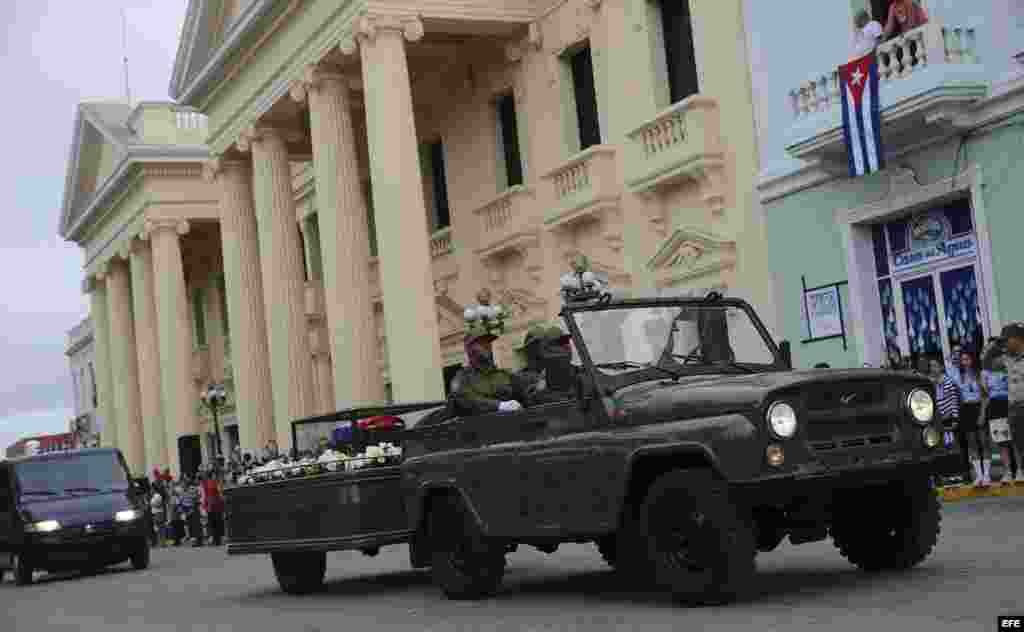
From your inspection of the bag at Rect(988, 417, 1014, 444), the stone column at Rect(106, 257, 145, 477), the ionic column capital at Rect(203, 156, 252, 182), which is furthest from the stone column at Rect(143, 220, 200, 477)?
the bag at Rect(988, 417, 1014, 444)

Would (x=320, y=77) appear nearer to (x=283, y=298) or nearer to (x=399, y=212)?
(x=399, y=212)

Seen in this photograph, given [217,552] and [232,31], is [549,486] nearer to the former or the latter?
[217,552]

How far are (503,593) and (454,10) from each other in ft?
62.3

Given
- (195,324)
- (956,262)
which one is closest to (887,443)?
(956,262)

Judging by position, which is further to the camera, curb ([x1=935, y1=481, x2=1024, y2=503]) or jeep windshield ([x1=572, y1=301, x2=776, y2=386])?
curb ([x1=935, y1=481, x2=1024, y2=503])

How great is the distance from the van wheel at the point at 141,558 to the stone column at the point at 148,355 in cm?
2449

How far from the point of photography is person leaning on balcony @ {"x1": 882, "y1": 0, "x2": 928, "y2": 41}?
18.0 m

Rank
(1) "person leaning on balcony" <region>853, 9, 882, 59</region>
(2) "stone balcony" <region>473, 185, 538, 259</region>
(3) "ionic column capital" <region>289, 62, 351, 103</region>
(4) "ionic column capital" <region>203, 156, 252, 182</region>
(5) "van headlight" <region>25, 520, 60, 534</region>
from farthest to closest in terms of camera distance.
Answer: (4) "ionic column capital" <region>203, 156, 252, 182</region> → (3) "ionic column capital" <region>289, 62, 351, 103</region> → (2) "stone balcony" <region>473, 185, 538, 259</region> → (5) "van headlight" <region>25, 520, 60, 534</region> → (1) "person leaning on balcony" <region>853, 9, 882, 59</region>

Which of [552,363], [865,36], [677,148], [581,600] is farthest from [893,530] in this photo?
[677,148]

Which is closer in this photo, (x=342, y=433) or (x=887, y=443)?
(x=887, y=443)

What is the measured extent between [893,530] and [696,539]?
1726mm

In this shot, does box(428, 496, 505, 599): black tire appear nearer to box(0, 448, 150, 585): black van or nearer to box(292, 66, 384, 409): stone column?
box(0, 448, 150, 585): black van

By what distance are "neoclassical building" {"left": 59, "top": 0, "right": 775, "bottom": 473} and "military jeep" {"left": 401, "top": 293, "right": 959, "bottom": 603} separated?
1261 cm

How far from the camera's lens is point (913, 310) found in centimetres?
1992
